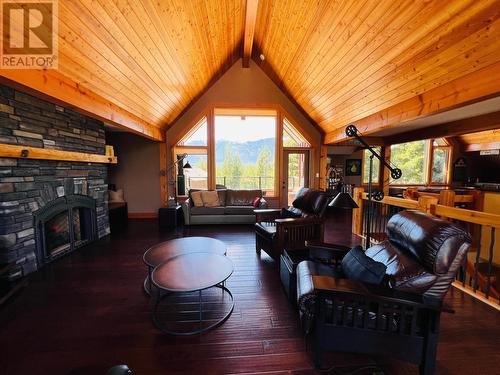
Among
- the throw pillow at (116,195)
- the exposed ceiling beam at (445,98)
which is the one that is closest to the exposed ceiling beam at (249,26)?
the exposed ceiling beam at (445,98)

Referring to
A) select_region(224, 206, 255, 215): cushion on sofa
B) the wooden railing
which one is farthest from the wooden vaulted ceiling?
select_region(224, 206, 255, 215): cushion on sofa

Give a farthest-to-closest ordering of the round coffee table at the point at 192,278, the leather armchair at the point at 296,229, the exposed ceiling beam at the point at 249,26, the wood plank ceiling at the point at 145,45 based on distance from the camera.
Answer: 1. the exposed ceiling beam at the point at 249,26
2. the leather armchair at the point at 296,229
3. the wood plank ceiling at the point at 145,45
4. the round coffee table at the point at 192,278

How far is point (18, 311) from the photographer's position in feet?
7.04

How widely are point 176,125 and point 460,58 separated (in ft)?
18.9

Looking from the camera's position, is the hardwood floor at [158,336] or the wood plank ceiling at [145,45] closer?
the hardwood floor at [158,336]

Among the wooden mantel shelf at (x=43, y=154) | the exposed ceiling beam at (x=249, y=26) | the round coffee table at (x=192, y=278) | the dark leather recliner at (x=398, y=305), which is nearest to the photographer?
the dark leather recliner at (x=398, y=305)

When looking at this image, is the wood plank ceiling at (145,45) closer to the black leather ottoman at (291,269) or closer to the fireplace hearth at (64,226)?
the fireplace hearth at (64,226)

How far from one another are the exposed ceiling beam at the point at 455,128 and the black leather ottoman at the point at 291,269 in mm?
4197

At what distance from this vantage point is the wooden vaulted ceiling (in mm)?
2105

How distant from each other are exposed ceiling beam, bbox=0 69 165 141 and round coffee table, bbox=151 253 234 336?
2.12m

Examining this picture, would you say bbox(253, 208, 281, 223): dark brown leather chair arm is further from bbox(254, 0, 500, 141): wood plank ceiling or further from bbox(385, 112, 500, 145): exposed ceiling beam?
bbox(385, 112, 500, 145): exposed ceiling beam

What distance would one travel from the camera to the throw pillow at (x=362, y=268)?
5.17ft

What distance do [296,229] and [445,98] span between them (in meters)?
2.44

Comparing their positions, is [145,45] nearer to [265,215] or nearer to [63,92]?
[63,92]
